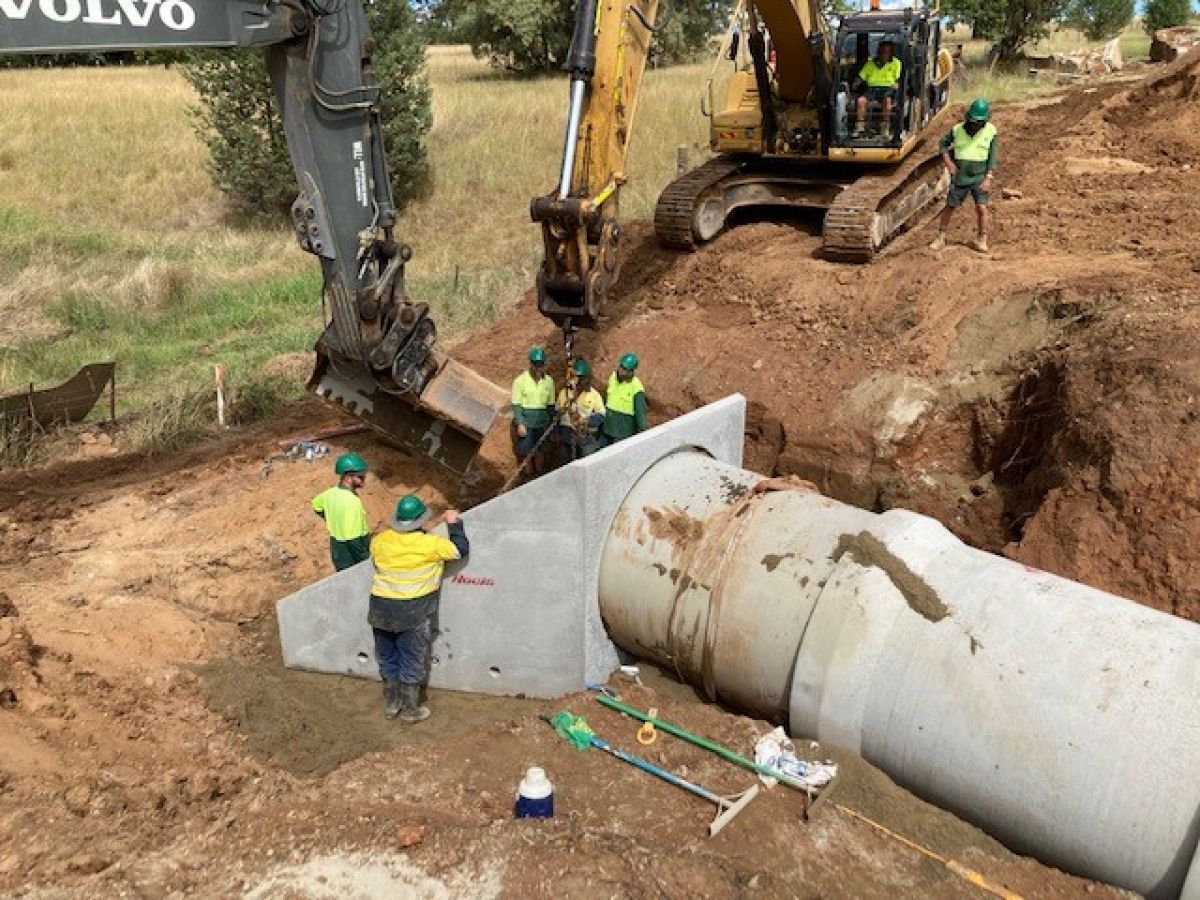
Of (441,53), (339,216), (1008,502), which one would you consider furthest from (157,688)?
(441,53)

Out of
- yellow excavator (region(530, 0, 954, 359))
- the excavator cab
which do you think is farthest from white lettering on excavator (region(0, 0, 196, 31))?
the excavator cab

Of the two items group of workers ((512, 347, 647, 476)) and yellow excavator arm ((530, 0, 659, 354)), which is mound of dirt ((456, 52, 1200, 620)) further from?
yellow excavator arm ((530, 0, 659, 354))

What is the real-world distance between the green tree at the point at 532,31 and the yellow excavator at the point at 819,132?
23695 millimetres

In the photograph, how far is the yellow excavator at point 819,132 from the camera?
11578 millimetres

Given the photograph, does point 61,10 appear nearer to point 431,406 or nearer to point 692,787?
point 431,406

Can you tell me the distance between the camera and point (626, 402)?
8.98 metres

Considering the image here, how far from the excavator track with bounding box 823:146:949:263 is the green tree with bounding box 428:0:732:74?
2391 centimetres

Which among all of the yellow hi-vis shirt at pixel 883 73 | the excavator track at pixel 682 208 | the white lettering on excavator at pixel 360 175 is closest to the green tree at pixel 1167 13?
the yellow hi-vis shirt at pixel 883 73

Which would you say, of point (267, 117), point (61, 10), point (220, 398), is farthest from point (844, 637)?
point (267, 117)

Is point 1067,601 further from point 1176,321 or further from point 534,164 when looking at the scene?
point 534,164

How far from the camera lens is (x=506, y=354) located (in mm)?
12375

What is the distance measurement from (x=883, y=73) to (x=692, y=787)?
9.57 m

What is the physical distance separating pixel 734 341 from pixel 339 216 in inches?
197

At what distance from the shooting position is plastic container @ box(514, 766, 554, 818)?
5.14m
